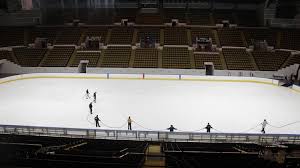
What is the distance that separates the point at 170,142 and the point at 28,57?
1780 centimetres

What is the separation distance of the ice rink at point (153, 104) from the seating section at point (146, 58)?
3.82m

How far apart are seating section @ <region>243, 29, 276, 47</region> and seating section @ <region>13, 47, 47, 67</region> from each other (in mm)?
15965

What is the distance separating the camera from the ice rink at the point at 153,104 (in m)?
11.8

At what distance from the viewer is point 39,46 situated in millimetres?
25234

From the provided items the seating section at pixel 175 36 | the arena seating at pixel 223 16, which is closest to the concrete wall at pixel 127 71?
the seating section at pixel 175 36

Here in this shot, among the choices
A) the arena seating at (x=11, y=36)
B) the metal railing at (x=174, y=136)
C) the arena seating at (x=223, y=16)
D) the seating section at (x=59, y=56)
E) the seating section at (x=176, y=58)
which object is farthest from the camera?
the arena seating at (x=223, y=16)

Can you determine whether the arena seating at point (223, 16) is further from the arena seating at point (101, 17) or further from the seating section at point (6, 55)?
the seating section at point (6, 55)

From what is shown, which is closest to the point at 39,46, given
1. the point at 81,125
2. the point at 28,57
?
the point at 28,57

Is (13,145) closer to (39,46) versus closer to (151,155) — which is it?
(151,155)

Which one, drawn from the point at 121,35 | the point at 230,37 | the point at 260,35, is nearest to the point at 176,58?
the point at 230,37

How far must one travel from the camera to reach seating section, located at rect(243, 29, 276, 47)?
938 inches

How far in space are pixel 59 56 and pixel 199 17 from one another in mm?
12237

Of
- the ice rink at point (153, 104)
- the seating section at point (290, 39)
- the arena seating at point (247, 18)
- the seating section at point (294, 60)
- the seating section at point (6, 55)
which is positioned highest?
the arena seating at point (247, 18)

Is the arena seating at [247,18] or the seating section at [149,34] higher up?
the arena seating at [247,18]
